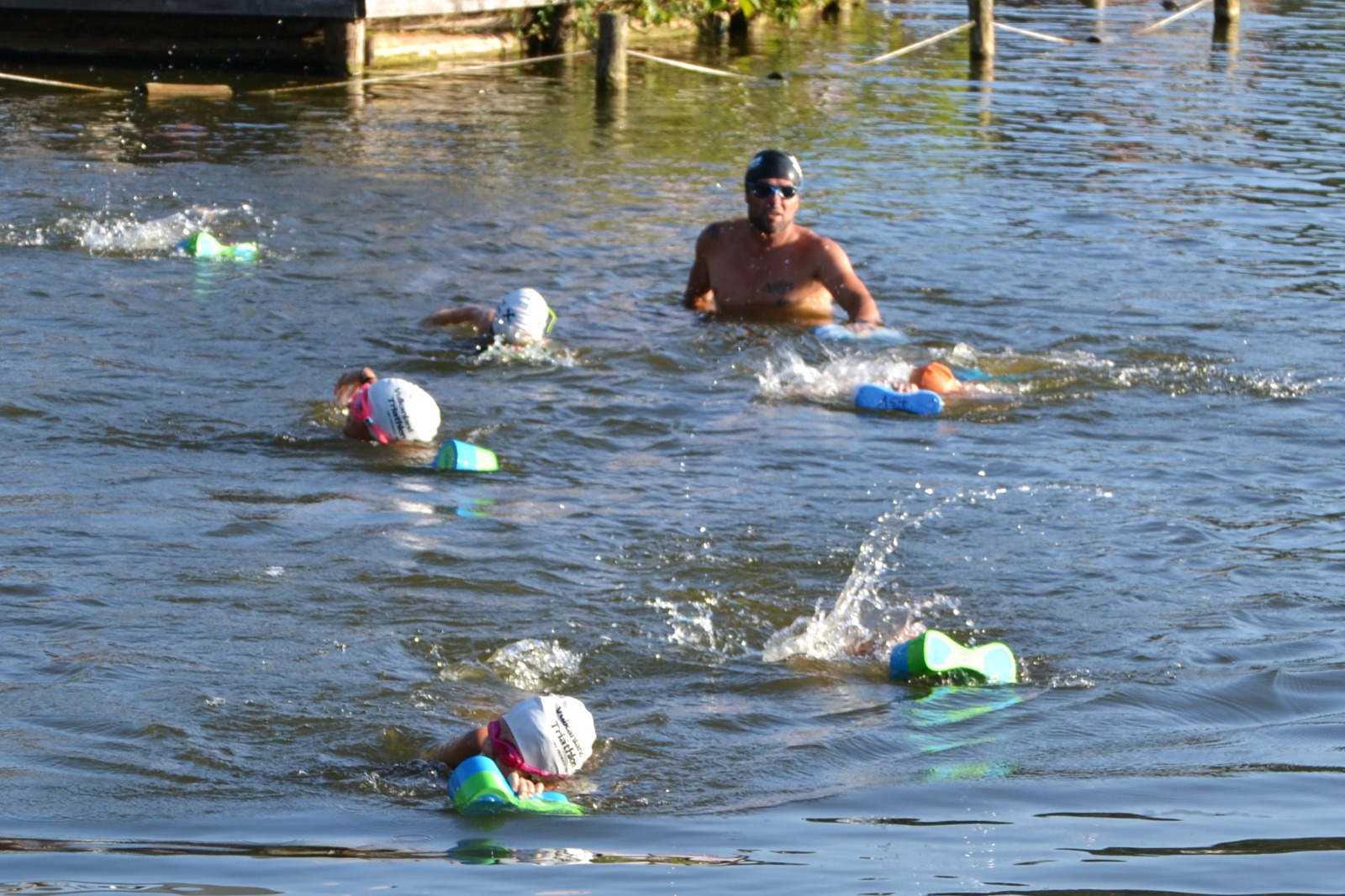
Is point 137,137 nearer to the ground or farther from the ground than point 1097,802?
farther from the ground

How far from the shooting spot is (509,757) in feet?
16.7

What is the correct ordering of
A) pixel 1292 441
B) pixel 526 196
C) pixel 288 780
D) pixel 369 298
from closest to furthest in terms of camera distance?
pixel 288 780
pixel 1292 441
pixel 369 298
pixel 526 196

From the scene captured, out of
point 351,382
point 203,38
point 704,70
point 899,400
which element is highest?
point 203,38

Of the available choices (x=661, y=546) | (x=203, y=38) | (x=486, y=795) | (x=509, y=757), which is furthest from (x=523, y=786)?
(x=203, y=38)

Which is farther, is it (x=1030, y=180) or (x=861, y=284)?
(x=1030, y=180)

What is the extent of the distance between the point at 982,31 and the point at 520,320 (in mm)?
16909

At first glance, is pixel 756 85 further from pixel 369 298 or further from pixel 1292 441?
pixel 1292 441

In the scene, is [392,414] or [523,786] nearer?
[523,786]

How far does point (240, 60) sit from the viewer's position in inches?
893

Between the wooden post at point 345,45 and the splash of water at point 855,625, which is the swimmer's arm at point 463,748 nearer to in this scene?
the splash of water at point 855,625

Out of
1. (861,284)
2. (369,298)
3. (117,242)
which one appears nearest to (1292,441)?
(861,284)

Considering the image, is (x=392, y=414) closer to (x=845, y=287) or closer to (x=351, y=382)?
(x=351, y=382)

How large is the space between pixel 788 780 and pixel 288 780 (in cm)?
137

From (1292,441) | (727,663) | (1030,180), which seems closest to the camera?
(727,663)
